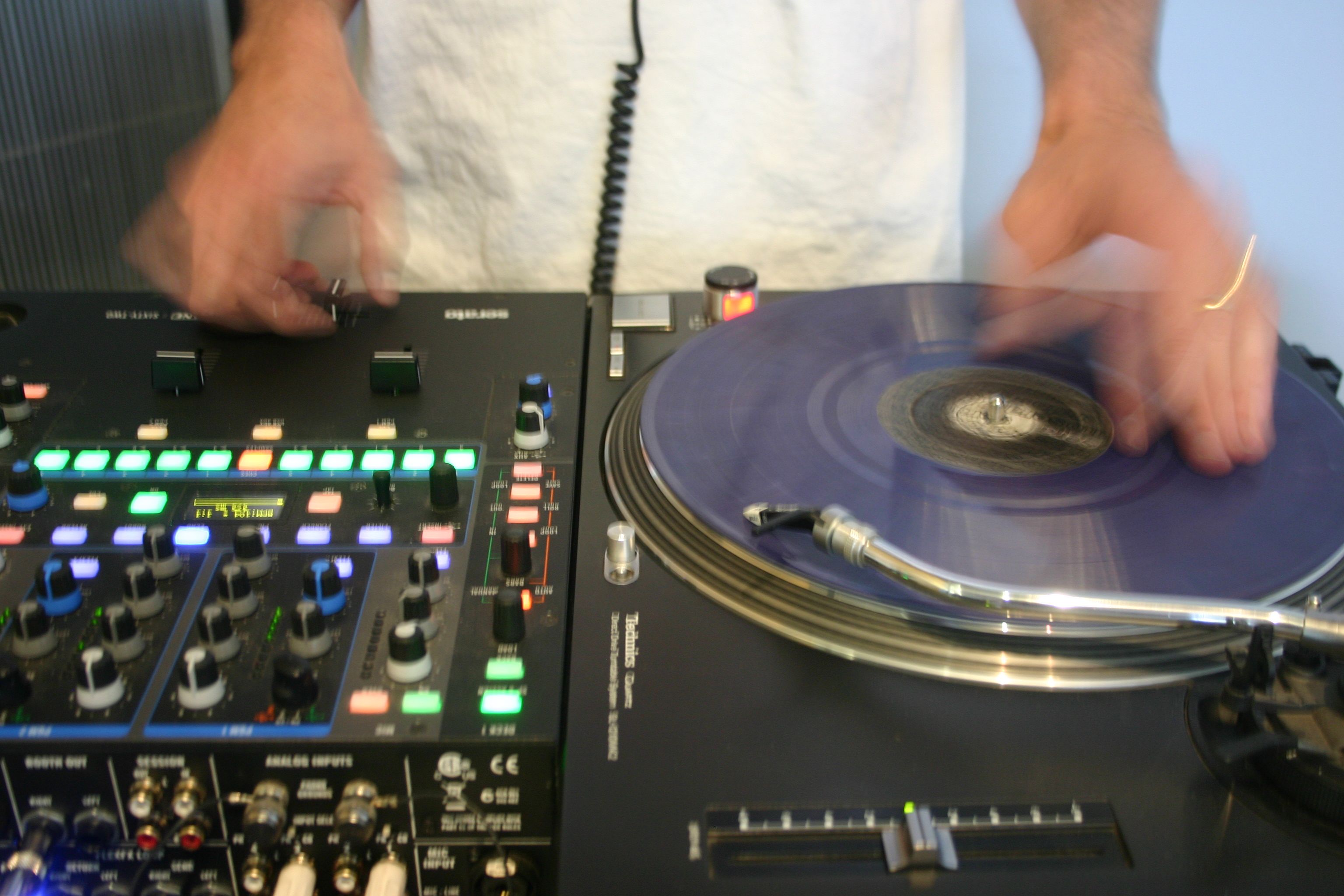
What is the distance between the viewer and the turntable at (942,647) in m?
0.64

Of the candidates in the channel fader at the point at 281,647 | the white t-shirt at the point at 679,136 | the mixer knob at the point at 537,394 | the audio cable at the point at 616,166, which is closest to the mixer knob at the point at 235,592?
the channel fader at the point at 281,647

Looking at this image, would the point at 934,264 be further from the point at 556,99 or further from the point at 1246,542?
the point at 1246,542

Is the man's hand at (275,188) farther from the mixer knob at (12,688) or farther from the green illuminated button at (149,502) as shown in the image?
the mixer knob at (12,688)

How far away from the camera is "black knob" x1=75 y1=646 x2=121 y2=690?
69cm

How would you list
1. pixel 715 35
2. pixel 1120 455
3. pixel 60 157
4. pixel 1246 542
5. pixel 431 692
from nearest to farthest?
pixel 431 692, pixel 1246 542, pixel 1120 455, pixel 715 35, pixel 60 157

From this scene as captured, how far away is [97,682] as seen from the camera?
69 centimetres

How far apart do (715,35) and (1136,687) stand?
39.0 inches

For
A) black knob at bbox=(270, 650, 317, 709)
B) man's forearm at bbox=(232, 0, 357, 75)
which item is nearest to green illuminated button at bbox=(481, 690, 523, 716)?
black knob at bbox=(270, 650, 317, 709)

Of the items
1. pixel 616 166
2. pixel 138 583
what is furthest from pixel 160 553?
pixel 616 166

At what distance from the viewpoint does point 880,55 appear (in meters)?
1.44

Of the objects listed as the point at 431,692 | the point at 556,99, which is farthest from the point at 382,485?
the point at 556,99

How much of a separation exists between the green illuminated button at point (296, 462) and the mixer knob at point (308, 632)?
0.77 ft

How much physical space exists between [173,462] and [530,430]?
1.02 feet

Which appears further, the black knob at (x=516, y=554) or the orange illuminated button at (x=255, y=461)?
the orange illuminated button at (x=255, y=461)
